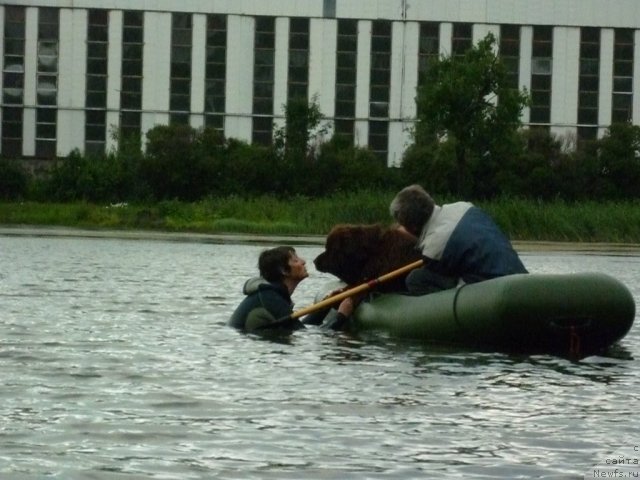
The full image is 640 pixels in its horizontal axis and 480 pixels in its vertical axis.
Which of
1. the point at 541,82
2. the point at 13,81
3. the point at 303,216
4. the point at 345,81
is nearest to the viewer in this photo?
the point at 303,216

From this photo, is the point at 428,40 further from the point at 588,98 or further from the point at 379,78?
the point at 588,98

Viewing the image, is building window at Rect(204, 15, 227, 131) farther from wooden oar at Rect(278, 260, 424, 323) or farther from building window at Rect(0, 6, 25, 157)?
wooden oar at Rect(278, 260, 424, 323)

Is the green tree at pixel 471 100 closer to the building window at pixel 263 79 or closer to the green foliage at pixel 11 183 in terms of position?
the green foliage at pixel 11 183

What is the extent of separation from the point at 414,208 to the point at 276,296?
170 centimetres

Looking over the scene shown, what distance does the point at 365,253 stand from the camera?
1499 cm

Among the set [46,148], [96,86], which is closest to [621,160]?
[96,86]

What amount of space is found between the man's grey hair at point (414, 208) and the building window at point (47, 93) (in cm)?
7401

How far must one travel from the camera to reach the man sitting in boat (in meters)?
14.1

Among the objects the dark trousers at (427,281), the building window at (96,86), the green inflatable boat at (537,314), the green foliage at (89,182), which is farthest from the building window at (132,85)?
the green inflatable boat at (537,314)

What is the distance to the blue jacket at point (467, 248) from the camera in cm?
1406

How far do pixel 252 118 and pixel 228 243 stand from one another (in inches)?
1797

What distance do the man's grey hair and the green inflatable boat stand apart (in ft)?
2.27

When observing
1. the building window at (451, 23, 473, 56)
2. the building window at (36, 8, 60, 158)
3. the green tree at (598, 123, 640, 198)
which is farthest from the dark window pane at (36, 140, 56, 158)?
the green tree at (598, 123, 640, 198)

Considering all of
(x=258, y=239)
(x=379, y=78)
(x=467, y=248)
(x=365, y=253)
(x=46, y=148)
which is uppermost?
(x=379, y=78)
